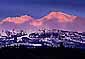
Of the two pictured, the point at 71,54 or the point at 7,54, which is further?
the point at 71,54

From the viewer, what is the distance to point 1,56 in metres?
140

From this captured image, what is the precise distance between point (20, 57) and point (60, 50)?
25001 millimetres

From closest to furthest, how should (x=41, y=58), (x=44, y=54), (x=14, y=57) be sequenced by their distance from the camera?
(x=14, y=57)
(x=41, y=58)
(x=44, y=54)

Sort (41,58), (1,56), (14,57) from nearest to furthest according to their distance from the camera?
(1,56) → (14,57) → (41,58)

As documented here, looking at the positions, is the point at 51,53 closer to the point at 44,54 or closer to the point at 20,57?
the point at 44,54

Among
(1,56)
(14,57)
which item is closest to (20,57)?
(14,57)

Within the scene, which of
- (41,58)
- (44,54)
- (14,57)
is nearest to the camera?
(14,57)

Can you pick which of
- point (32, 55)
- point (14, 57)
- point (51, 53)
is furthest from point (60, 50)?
point (14, 57)

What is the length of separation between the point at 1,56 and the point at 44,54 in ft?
116

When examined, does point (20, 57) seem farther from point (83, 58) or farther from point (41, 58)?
point (83, 58)

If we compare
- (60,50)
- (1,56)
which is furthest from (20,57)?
(60,50)

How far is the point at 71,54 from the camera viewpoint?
171m

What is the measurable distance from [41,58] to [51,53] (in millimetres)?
9837

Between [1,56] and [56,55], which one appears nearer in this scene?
[1,56]
